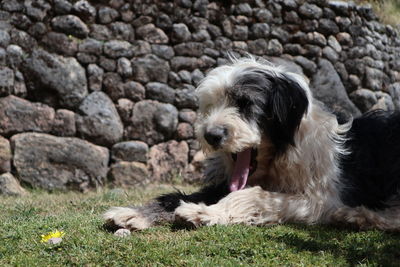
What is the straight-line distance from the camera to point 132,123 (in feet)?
25.9

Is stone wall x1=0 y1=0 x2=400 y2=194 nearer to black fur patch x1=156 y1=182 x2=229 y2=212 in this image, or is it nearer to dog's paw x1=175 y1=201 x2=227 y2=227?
black fur patch x1=156 y1=182 x2=229 y2=212

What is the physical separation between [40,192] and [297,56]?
5.02 metres

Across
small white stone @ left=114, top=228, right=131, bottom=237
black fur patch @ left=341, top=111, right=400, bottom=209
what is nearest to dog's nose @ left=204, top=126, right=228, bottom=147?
small white stone @ left=114, top=228, right=131, bottom=237

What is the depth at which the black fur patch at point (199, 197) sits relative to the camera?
12.9ft

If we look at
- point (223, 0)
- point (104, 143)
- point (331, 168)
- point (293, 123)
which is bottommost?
point (104, 143)

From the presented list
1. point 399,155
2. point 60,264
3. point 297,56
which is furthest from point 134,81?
point 60,264

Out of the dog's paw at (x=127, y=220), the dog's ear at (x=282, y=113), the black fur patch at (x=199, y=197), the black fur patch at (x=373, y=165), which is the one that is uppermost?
the dog's ear at (x=282, y=113)

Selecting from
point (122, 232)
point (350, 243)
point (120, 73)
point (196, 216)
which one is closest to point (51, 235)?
point (122, 232)

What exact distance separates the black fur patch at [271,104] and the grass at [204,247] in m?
0.73

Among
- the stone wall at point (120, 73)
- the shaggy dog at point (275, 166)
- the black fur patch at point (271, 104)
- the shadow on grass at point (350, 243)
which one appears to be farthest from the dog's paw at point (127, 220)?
the stone wall at point (120, 73)

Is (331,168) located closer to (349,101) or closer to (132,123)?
(132,123)

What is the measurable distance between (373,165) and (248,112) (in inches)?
47.1

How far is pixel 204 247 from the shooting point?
10.1ft

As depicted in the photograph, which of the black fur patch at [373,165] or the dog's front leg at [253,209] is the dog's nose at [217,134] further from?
the black fur patch at [373,165]
